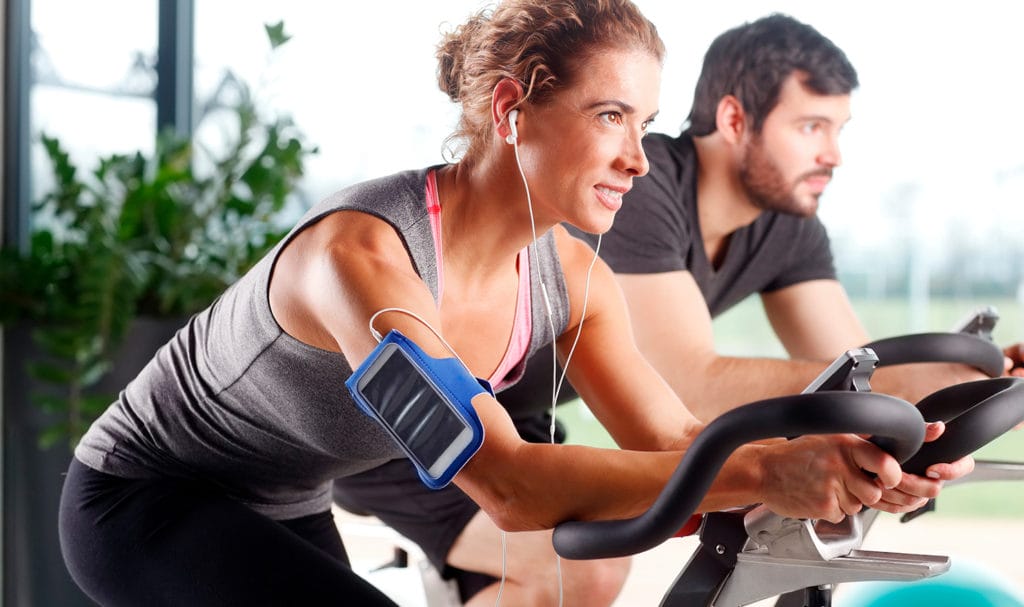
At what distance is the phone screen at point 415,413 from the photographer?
867mm

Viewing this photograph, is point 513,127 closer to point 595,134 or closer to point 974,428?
point 595,134

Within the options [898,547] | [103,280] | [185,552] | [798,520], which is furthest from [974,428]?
[898,547]

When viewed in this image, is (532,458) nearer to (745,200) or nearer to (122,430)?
(122,430)

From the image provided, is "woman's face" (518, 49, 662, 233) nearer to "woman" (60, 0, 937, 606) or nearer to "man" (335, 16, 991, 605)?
"woman" (60, 0, 937, 606)

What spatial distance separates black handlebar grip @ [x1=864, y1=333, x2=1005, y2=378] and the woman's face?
42 cm

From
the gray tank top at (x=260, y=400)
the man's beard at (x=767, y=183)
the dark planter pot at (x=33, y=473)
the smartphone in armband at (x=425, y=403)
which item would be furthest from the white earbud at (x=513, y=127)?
the dark planter pot at (x=33, y=473)

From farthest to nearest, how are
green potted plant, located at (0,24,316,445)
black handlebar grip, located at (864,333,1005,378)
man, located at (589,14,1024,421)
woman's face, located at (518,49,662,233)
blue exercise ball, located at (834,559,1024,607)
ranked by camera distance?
1. green potted plant, located at (0,24,316,445)
2. man, located at (589,14,1024,421)
3. blue exercise ball, located at (834,559,1024,607)
4. black handlebar grip, located at (864,333,1005,378)
5. woman's face, located at (518,49,662,233)

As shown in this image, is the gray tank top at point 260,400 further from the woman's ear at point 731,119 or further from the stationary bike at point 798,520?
the woman's ear at point 731,119

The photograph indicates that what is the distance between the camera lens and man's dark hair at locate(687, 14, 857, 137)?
5.53ft

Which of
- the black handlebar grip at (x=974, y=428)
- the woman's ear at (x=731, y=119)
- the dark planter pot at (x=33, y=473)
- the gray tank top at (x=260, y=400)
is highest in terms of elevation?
the woman's ear at (x=731, y=119)

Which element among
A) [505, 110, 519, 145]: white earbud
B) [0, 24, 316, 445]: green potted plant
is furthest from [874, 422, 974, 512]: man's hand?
[0, 24, 316, 445]: green potted plant

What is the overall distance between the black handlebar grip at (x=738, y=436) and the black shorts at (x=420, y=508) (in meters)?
0.90

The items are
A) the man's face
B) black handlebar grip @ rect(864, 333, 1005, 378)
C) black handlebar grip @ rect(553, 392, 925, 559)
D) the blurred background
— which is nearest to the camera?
black handlebar grip @ rect(553, 392, 925, 559)

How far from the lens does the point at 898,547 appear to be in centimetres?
351
